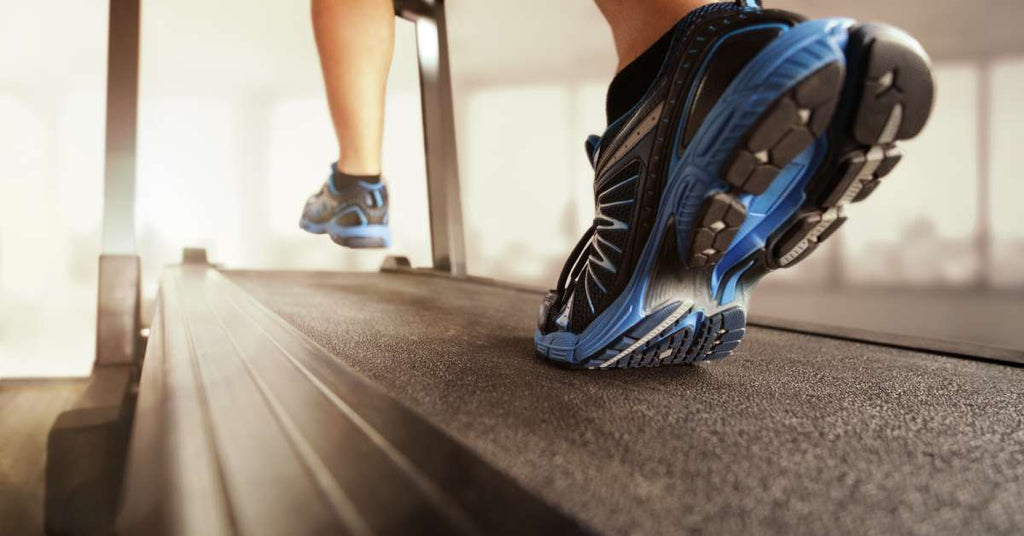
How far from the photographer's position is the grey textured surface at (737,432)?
0.33 metres

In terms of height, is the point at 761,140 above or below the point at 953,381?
above

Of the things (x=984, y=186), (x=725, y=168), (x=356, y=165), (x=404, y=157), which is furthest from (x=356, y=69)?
(x=984, y=186)

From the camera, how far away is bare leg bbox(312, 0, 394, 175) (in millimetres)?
1432

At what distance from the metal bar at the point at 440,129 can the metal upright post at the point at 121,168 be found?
1.10 metres

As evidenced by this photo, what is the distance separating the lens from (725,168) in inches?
18.8

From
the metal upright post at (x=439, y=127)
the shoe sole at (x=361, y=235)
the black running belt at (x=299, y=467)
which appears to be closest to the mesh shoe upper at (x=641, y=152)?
the black running belt at (x=299, y=467)

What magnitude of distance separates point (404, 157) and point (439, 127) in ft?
2.89

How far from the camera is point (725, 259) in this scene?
0.57 m

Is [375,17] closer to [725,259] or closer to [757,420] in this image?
[725,259]

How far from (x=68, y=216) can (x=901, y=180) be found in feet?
18.3

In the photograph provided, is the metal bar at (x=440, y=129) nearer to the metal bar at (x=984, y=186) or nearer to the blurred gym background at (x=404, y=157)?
the blurred gym background at (x=404, y=157)

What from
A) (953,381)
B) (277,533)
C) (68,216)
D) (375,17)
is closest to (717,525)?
(277,533)

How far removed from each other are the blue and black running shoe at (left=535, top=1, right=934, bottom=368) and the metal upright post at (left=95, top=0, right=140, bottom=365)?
1.54 m

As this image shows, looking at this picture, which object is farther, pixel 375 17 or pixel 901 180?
pixel 901 180
